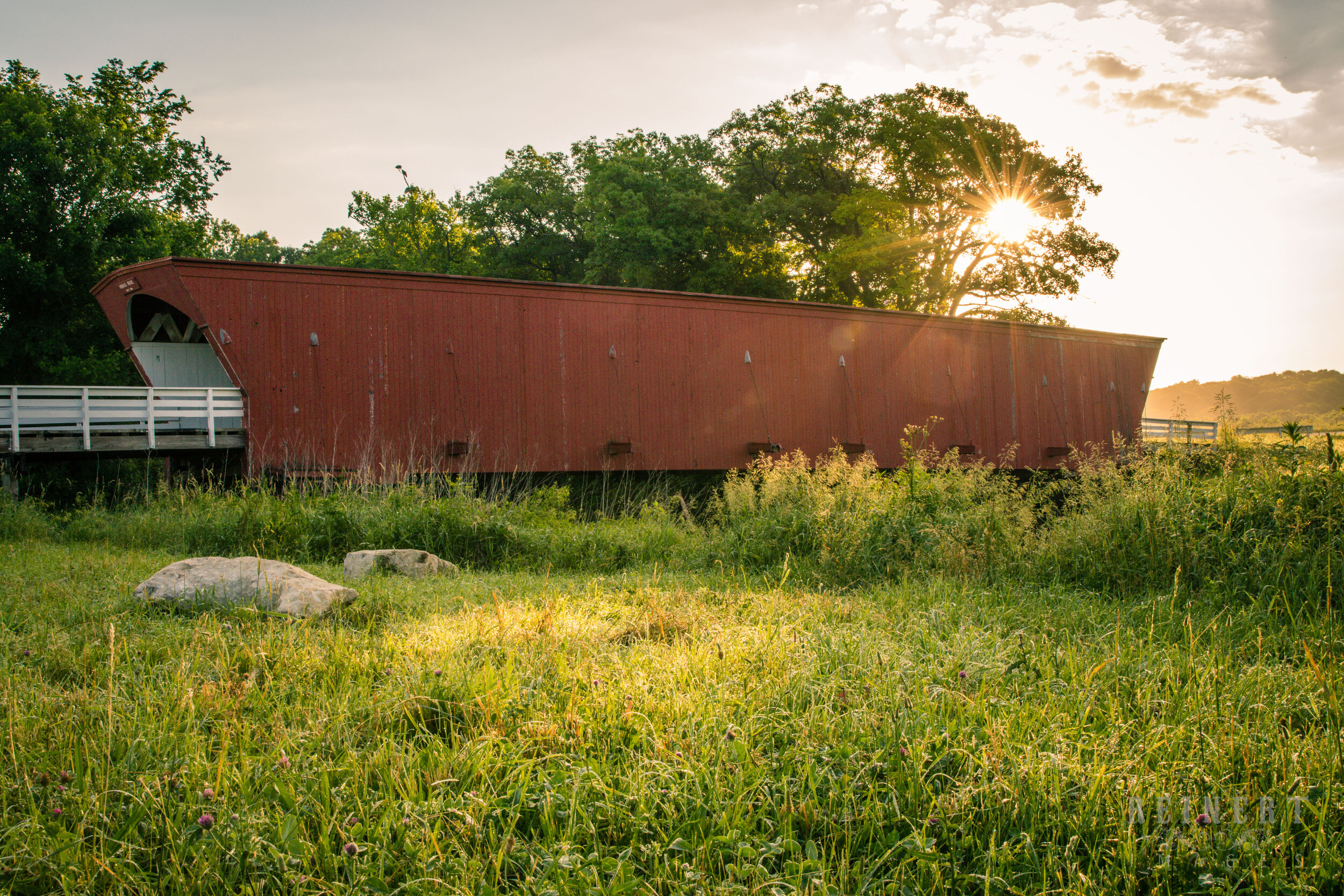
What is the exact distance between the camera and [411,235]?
30656 mm

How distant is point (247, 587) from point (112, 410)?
921 centimetres

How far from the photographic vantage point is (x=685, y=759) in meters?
2.02

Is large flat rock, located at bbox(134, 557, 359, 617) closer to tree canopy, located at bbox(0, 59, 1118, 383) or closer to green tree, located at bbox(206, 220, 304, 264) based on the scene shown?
tree canopy, located at bbox(0, 59, 1118, 383)

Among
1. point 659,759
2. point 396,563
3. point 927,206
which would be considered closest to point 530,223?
point 927,206

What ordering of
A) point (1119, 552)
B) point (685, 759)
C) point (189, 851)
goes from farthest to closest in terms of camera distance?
1. point (1119, 552)
2. point (685, 759)
3. point (189, 851)

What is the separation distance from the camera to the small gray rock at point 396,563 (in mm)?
5578

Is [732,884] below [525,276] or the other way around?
below

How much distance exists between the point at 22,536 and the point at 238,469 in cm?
453

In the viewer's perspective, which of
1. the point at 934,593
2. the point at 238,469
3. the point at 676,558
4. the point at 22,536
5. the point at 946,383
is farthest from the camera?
the point at 946,383

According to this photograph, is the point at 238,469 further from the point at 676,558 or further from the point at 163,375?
the point at 676,558

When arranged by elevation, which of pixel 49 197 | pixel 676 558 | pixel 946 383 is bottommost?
pixel 676 558

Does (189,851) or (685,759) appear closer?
(189,851)

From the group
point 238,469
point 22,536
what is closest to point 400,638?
point 22,536

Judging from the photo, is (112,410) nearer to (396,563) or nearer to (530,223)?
(396,563)
